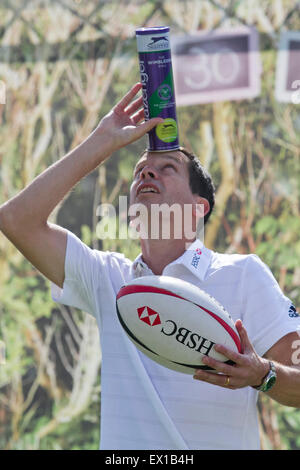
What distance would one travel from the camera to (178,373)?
5.77ft

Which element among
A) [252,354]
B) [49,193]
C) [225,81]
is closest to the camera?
[252,354]

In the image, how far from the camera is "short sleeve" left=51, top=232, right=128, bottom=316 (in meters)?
1.85

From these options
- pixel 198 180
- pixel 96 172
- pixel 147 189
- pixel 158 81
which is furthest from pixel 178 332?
pixel 96 172

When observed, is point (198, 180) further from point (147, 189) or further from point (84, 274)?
point (84, 274)

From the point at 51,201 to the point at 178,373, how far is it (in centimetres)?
55

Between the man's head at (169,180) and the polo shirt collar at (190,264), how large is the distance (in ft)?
0.49

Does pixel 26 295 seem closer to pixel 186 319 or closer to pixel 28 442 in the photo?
pixel 28 442

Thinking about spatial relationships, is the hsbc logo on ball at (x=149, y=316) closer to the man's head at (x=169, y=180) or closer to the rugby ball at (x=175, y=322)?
the rugby ball at (x=175, y=322)

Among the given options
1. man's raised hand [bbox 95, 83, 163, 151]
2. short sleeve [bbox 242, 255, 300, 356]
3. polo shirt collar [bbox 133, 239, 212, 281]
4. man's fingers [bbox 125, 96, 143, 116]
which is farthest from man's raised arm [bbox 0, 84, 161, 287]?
short sleeve [bbox 242, 255, 300, 356]

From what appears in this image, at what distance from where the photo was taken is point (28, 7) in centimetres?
345

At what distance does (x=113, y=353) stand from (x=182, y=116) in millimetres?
1793

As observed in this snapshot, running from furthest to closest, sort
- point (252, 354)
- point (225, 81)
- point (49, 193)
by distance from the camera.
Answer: point (225, 81) < point (49, 193) < point (252, 354)

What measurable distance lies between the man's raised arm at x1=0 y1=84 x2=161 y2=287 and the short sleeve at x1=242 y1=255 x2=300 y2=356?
0.49 meters

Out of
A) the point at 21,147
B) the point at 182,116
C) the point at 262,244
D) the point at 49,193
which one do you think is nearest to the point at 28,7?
the point at 21,147
